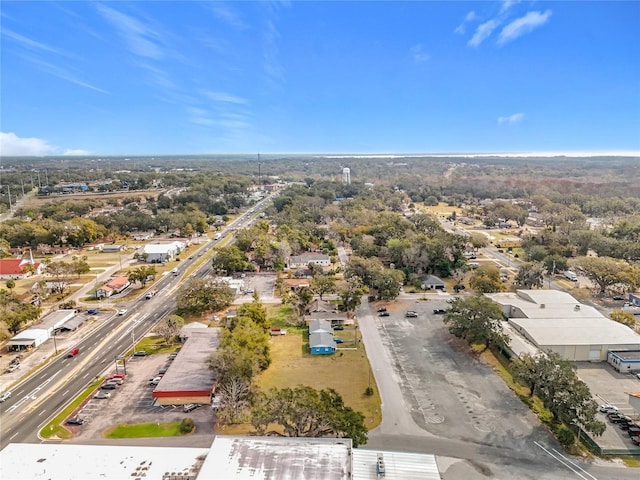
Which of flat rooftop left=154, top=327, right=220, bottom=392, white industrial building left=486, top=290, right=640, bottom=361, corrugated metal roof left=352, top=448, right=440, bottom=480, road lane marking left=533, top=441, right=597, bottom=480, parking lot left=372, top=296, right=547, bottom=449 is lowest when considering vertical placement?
road lane marking left=533, top=441, right=597, bottom=480

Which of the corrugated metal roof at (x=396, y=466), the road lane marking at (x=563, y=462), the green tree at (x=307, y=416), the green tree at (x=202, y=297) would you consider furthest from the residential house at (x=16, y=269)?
the road lane marking at (x=563, y=462)

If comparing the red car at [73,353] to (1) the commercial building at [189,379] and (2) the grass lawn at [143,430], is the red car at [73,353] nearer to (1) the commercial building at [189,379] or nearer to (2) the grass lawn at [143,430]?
(1) the commercial building at [189,379]

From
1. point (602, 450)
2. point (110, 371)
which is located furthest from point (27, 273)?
point (602, 450)

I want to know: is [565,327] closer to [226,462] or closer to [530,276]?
[530,276]

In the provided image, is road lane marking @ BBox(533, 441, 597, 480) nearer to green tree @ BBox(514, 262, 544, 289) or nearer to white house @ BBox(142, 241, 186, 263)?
green tree @ BBox(514, 262, 544, 289)

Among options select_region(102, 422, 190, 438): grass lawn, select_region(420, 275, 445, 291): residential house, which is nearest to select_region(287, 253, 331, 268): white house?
select_region(420, 275, 445, 291): residential house

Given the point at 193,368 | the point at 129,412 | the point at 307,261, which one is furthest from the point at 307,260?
the point at 129,412
